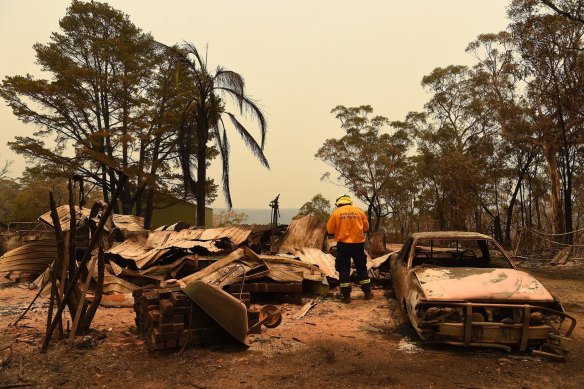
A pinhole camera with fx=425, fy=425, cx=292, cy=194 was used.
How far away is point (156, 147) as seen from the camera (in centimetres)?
2706

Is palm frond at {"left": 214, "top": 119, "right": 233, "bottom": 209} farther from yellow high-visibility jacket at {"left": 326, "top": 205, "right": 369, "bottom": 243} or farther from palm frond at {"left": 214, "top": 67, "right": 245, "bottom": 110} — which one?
yellow high-visibility jacket at {"left": 326, "top": 205, "right": 369, "bottom": 243}

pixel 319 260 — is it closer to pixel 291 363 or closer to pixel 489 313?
pixel 489 313

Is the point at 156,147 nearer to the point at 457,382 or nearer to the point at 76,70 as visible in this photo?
the point at 76,70

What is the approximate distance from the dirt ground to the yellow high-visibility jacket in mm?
1874

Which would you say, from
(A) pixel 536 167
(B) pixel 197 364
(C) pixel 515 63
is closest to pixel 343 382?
(B) pixel 197 364

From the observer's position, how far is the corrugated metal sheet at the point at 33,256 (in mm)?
5590

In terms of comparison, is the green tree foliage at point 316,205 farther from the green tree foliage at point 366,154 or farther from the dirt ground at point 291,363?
the dirt ground at point 291,363

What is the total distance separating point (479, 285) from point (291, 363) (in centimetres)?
234

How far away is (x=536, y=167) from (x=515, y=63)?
25.5ft

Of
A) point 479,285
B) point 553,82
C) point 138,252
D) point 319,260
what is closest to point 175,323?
point 479,285

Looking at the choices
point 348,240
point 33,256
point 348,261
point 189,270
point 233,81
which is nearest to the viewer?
point 33,256

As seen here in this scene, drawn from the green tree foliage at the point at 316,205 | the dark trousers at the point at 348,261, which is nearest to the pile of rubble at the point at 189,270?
the dark trousers at the point at 348,261

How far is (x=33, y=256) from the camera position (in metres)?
5.69

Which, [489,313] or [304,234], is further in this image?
[304,234]
